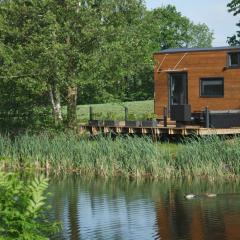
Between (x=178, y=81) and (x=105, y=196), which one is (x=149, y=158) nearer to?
(x=105, y=196)

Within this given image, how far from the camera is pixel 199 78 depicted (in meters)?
27.4

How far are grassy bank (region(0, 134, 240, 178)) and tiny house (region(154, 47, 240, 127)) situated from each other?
663cm

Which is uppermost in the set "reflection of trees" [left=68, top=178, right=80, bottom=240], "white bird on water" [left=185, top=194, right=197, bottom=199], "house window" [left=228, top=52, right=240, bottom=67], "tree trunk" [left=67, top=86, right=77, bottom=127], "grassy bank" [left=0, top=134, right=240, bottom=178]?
"house window" [left=228, top=52, right=240, bottom=67]

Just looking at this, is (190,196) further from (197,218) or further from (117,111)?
(117,111)

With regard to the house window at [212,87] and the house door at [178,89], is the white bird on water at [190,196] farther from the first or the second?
the house door at [178,89]

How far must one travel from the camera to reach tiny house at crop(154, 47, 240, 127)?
26500 mm

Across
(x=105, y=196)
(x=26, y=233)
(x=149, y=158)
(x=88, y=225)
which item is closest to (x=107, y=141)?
(x=149, y=158)

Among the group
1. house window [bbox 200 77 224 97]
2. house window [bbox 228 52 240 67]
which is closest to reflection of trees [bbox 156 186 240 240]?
house window [bbox 200 77 224 97]

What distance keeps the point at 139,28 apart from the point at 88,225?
1444 cm

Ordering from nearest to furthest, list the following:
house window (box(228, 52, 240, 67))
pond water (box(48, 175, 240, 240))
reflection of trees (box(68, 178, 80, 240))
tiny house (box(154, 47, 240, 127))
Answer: pond water (box(48, 175, 240, 240)) → reflection of trees (box(68, 178, 80, 240)) → house window (box(228, 52, 240, 67)) → tiny house (box(154, 47, 240, 127))

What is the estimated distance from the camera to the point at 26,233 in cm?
477

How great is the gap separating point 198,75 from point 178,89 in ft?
4.49

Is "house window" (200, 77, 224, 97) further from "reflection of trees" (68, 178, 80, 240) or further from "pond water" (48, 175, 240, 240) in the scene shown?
"reflection of trees" (68, 178, 80, 240)

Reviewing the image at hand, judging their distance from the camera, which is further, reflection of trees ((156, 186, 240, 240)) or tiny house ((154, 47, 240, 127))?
tiny house ((154, 47, 240, 127))
